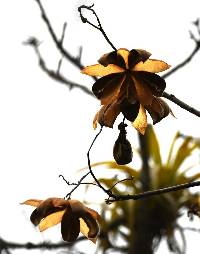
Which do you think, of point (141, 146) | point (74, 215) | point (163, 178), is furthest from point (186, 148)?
point (74, 215)

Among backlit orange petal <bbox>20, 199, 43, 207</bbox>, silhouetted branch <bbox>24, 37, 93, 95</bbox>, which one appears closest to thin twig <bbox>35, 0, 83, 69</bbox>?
silhouetted branch <bbox>24, 37, 93, 95</bbox>

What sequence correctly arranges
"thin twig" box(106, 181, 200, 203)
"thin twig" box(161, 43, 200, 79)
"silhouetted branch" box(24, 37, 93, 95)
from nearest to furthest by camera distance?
1. "thin twig" box(106, 181, 200, 203)
2. "thin twig" box(161, 43, 200, 79)
3. "silhouetted branch" box(24, 37, 93, 95)

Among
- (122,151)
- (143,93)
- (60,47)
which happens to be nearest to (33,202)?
(122,151)

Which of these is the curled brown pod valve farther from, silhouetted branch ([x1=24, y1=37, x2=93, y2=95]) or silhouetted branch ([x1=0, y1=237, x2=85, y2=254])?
silhouetted branch ([x1=0, y1=237, x2=85, y2=254])

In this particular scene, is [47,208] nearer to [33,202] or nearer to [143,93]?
[33,202]

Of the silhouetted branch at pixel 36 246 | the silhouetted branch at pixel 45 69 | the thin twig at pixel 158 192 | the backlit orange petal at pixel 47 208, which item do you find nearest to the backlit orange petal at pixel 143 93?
the thin twig at pixel 158 192

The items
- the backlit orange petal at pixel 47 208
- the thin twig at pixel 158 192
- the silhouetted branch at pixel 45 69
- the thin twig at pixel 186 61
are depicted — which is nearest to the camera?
the thin twig at pixel 158 192

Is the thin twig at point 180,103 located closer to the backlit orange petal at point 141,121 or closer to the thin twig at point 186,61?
the backlit orange petal at point 141,121
